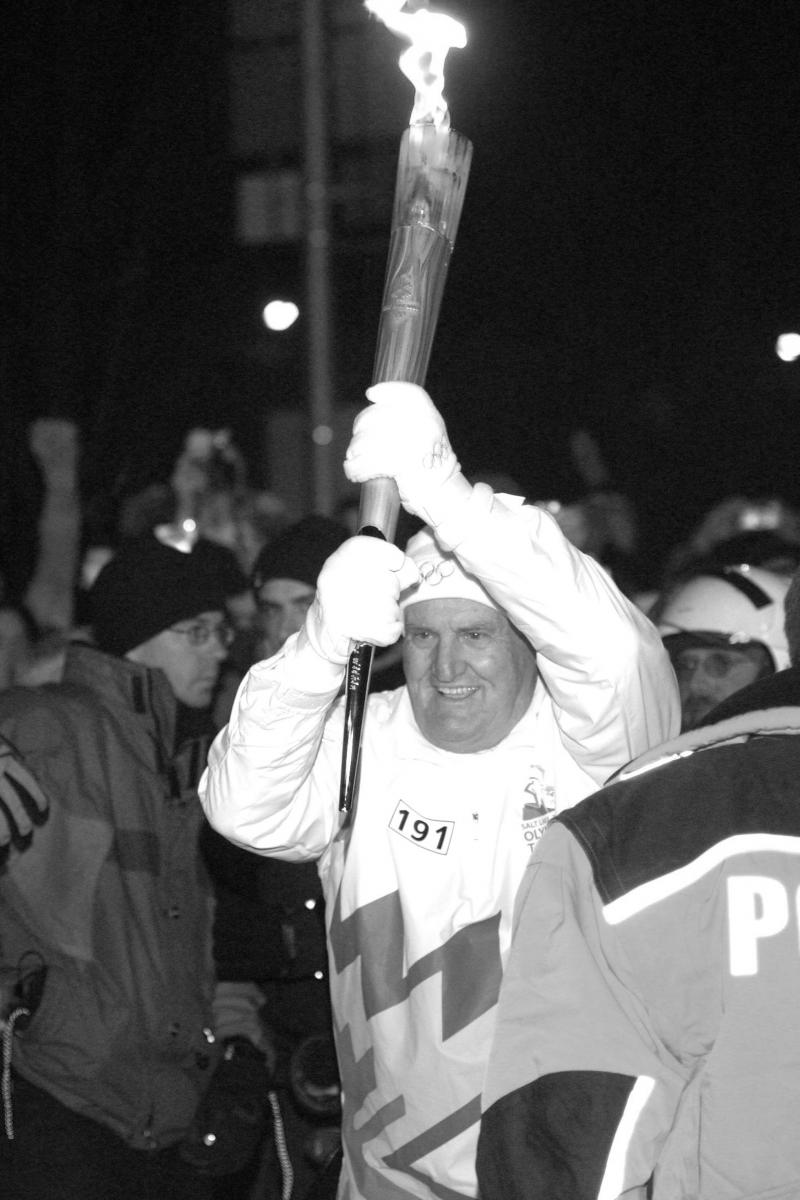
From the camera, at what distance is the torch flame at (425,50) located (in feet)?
8.76

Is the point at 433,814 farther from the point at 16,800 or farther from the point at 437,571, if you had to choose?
the point at 16,800

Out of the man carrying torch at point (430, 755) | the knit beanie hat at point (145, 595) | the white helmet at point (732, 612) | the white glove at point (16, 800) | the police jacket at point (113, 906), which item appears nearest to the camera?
→ the man carrying torch at point (430, 755)

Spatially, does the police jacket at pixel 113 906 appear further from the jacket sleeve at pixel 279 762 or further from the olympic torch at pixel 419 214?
the olympic torch at pixel 419 214

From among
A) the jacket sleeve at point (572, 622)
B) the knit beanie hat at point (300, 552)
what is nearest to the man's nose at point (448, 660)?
the jacket sleeve at point (572, 622)

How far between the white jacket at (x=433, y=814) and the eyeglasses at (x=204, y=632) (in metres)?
1.15

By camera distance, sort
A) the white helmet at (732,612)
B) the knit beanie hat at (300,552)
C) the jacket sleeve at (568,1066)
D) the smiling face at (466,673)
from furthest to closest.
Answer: the knit beanie hat at (300,552) < the white helmet at (732,612) < the smiling face at (466,673) < the jacket sleeve at (568,1066)

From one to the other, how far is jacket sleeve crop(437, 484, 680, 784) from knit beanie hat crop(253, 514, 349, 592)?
1787mm

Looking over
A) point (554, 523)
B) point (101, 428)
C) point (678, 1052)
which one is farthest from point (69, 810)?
point (101, 428)

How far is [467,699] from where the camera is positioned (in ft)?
9.89

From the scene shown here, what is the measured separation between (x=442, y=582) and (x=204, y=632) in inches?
50.6

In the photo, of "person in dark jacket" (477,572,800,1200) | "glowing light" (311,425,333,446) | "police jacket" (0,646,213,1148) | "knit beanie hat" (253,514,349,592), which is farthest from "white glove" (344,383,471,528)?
"glowing light" (311,425,333,446)

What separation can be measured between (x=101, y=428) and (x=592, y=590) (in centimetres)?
744

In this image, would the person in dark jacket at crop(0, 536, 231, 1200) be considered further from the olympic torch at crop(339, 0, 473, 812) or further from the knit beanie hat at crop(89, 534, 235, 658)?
the olympic torch at crop(339, 0, 473, 812)

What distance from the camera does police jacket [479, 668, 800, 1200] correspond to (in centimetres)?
170
